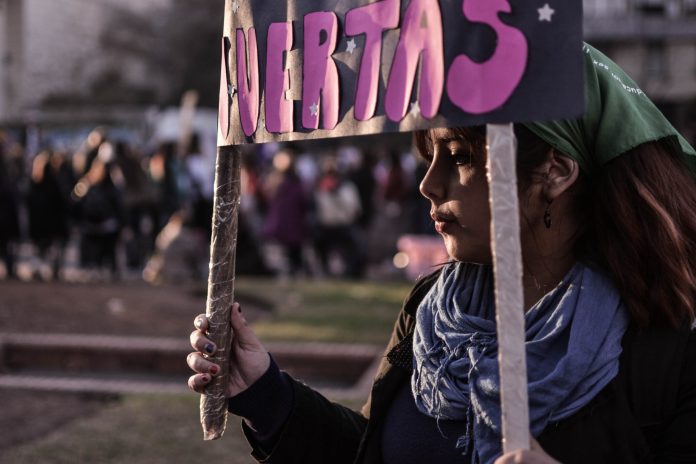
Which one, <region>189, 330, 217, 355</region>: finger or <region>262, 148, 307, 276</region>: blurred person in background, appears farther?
<region>262, 148, 307, 276</region>: blurred person in background

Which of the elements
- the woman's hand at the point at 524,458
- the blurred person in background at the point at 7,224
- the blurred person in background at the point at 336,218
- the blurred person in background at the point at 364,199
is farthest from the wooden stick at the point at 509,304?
the blurred person in background at the point at 364,199

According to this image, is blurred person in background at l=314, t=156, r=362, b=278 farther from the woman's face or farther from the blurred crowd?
the woman's face

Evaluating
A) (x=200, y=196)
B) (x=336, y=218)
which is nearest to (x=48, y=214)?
(x=200, y=196)

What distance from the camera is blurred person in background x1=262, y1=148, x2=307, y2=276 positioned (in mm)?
14586

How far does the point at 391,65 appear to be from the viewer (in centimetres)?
208

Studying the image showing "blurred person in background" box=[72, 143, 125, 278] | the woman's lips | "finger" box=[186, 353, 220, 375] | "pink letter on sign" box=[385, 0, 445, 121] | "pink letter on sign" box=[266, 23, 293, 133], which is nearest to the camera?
"pink letter on sign" box=[385, 0, 445, 121]

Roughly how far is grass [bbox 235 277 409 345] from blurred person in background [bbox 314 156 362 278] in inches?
81.6

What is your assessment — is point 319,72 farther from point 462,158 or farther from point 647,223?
point 647,223

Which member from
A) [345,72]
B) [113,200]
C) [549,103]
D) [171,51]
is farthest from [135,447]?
[171,51]

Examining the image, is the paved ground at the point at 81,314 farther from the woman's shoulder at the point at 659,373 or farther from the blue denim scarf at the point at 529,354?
the woman's shoulder at the point at 659,373

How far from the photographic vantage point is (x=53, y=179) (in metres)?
14.2

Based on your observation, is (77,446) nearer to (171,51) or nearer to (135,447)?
(135,447)

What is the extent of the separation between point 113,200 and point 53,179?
1.11 metres

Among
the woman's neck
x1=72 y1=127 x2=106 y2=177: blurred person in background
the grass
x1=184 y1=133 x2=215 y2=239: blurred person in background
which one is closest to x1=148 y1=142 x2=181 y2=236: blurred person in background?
x1=184 y1=133 x2=215 y2=239: blurred person in background
